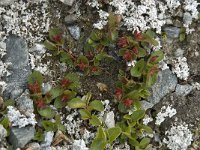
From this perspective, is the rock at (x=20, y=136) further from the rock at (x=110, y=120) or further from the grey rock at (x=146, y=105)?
the grey rock at (x=146, y=105)

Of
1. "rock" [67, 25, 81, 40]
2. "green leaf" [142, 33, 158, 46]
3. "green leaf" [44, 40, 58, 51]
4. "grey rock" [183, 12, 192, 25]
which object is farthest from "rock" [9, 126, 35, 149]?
"grey rock" [183, 12, 192, 25]

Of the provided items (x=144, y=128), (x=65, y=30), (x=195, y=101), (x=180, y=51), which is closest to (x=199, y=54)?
(x=180, y=51)

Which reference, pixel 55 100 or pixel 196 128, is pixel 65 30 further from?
pixel 196 128

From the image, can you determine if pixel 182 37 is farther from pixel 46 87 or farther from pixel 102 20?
pixel 46 87

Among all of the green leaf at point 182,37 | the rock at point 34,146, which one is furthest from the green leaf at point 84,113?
the green leaf at point 182,37

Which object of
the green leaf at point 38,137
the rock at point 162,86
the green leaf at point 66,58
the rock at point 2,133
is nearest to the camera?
the rock at point 2,133

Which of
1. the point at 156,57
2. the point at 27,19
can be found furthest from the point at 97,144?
the point at 27,19
